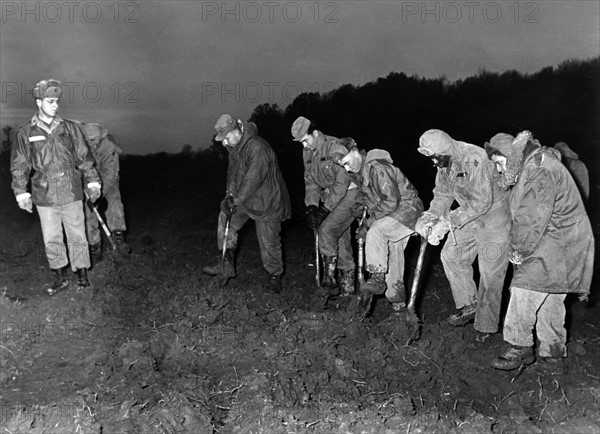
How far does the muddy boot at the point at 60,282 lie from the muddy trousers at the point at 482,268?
4.18 m

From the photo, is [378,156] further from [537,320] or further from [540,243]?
[537,320]

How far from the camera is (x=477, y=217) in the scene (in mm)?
5348

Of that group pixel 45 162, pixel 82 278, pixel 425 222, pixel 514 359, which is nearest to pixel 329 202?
pixel 425 222

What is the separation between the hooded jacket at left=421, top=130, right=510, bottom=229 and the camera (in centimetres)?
522

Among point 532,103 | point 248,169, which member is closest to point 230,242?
point 248,169

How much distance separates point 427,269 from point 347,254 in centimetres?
168

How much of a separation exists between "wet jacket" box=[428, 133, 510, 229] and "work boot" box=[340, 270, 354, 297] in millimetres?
1770

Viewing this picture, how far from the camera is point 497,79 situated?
19016mm

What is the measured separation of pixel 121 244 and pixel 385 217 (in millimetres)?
4243

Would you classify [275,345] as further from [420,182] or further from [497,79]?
[497,79]

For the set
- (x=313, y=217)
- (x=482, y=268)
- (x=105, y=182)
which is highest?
(x=105, y=182)

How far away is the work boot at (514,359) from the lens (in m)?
4.86

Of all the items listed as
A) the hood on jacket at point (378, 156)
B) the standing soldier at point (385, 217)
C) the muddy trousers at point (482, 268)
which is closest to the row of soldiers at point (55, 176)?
the standing soldier at point (385, 217)

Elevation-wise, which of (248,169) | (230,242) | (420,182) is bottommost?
(420,182)
